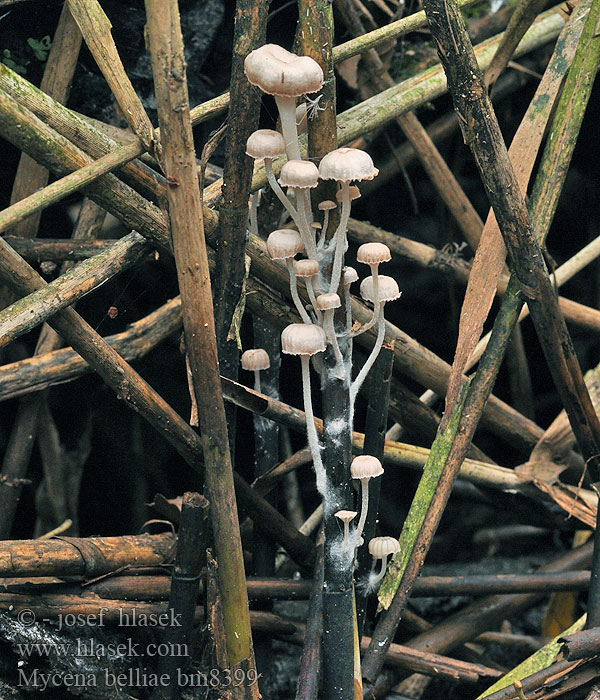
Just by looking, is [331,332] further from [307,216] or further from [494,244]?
[494,244]

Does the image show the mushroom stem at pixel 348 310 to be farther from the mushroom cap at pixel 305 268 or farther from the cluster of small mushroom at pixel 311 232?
the mushroom cap at pixel 305 268

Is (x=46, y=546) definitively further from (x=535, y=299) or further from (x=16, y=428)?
(x=535, y=299)

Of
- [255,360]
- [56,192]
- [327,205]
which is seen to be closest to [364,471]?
[255,360]

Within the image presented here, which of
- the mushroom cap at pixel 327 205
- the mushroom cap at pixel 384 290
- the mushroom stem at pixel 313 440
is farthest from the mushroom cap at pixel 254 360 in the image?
the mushroom cap at pixel 327 205

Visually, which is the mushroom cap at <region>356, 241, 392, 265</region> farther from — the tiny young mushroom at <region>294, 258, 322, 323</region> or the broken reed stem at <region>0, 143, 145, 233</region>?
the broken reed stem at <region>0, 143, 145, 233</region>

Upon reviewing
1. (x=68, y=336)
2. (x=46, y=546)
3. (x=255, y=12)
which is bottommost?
(x=46, y=546)

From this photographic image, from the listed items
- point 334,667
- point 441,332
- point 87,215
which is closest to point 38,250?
point 87,215
